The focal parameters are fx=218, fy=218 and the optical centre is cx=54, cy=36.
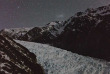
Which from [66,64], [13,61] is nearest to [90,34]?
[66,64]

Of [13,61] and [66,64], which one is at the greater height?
[66,64]

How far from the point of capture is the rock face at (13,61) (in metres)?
10.8

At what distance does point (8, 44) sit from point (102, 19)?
606 inches

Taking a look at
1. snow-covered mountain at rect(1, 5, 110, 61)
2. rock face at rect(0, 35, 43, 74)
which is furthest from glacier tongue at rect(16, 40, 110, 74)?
snow-covered mountain at rect(1, 5, 110, 61)

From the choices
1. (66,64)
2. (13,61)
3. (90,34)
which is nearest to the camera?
(13,61)

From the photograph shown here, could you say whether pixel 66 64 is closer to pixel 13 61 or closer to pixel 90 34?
pixel 13 61

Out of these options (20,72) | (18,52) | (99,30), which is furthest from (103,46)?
(20,72)

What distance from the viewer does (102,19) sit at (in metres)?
25.8

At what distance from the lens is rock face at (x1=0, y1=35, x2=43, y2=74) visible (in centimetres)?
1082

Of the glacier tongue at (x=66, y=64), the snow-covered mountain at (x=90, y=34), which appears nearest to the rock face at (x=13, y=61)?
the glacier tongue at (x=66, y=64)

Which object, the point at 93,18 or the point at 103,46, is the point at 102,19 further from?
the point at 103,46

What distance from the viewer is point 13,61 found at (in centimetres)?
1171

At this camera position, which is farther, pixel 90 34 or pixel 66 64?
pixel 90 34

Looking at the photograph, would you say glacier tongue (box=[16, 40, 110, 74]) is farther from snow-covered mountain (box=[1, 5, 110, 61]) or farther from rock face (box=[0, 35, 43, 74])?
snow-covered mountain (box=[1, 5, 110, 61])
